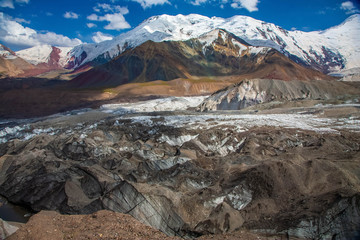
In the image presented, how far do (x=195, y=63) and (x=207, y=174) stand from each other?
9674cm

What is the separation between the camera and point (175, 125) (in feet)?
91.1

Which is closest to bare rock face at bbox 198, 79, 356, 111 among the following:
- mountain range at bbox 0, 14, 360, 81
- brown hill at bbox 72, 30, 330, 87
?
brown hill at bbox 72, 30, 330, 87

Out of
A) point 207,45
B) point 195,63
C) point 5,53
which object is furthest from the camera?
point 5,53

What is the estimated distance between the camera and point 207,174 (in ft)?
54.4

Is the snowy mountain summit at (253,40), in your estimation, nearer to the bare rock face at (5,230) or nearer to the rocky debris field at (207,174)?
the rocky debris field at (207,174)

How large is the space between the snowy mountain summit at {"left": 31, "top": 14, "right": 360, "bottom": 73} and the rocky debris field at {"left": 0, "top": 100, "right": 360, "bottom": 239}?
408ft

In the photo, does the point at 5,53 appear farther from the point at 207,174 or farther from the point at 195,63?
the point at 207,174

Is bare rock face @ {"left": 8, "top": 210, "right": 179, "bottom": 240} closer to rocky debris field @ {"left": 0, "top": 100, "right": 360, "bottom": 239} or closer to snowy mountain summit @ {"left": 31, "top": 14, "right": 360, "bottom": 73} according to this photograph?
rocky debris field @ {"left": 0, "top": 100, "right": 360, "bottom": 239}

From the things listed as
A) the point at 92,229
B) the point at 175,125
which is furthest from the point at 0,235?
the point at 175,125

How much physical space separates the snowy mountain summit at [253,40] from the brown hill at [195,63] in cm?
3080

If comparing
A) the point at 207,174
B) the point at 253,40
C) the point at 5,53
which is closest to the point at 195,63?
the point at 253,40

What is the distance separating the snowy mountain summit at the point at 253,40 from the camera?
512 ft

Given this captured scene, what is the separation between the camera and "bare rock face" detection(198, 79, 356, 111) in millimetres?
43969

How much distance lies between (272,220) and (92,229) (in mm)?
7479
